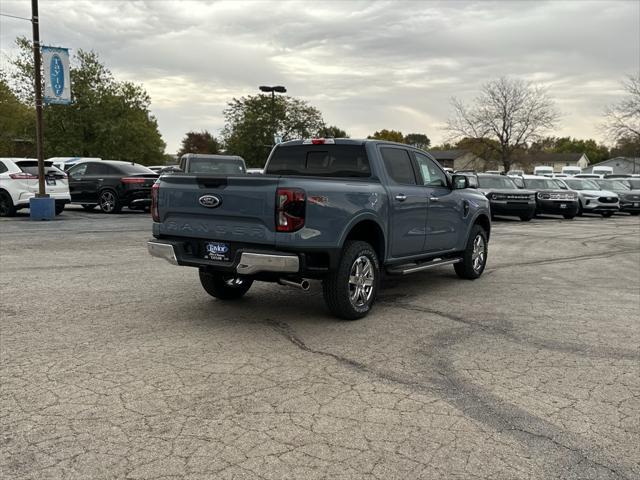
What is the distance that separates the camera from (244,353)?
4.93 metres

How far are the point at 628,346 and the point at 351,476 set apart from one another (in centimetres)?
351

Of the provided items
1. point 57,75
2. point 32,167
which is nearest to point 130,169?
point 32,167

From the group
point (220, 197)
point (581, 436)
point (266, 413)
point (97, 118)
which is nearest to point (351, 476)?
point (266, 413)

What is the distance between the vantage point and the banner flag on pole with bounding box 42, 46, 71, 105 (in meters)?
17.7

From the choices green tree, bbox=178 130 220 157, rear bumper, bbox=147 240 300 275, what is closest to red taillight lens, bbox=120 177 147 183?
rear bumper, bbox=147 240 300 275

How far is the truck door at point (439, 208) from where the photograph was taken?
7.59 metres

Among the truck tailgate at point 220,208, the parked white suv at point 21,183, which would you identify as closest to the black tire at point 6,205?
the parked white suv at point 21,183

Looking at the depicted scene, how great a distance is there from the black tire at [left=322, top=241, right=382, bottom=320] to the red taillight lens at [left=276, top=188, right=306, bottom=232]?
2.21 feet

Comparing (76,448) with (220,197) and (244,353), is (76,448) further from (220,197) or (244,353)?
(220,197)

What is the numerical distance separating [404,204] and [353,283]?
1.30m

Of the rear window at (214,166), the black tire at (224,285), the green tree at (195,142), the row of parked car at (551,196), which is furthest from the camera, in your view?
the green tree at (195,142)

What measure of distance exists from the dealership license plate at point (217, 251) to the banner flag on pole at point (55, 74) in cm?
1427

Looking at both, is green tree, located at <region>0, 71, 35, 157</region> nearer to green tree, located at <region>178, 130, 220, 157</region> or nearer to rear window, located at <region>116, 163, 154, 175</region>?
rear window, located at <region>116, 163, 154, 175</region>

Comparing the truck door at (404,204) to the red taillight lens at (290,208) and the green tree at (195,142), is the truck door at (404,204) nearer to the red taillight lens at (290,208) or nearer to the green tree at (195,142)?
the red taillight lens at (290,208)
